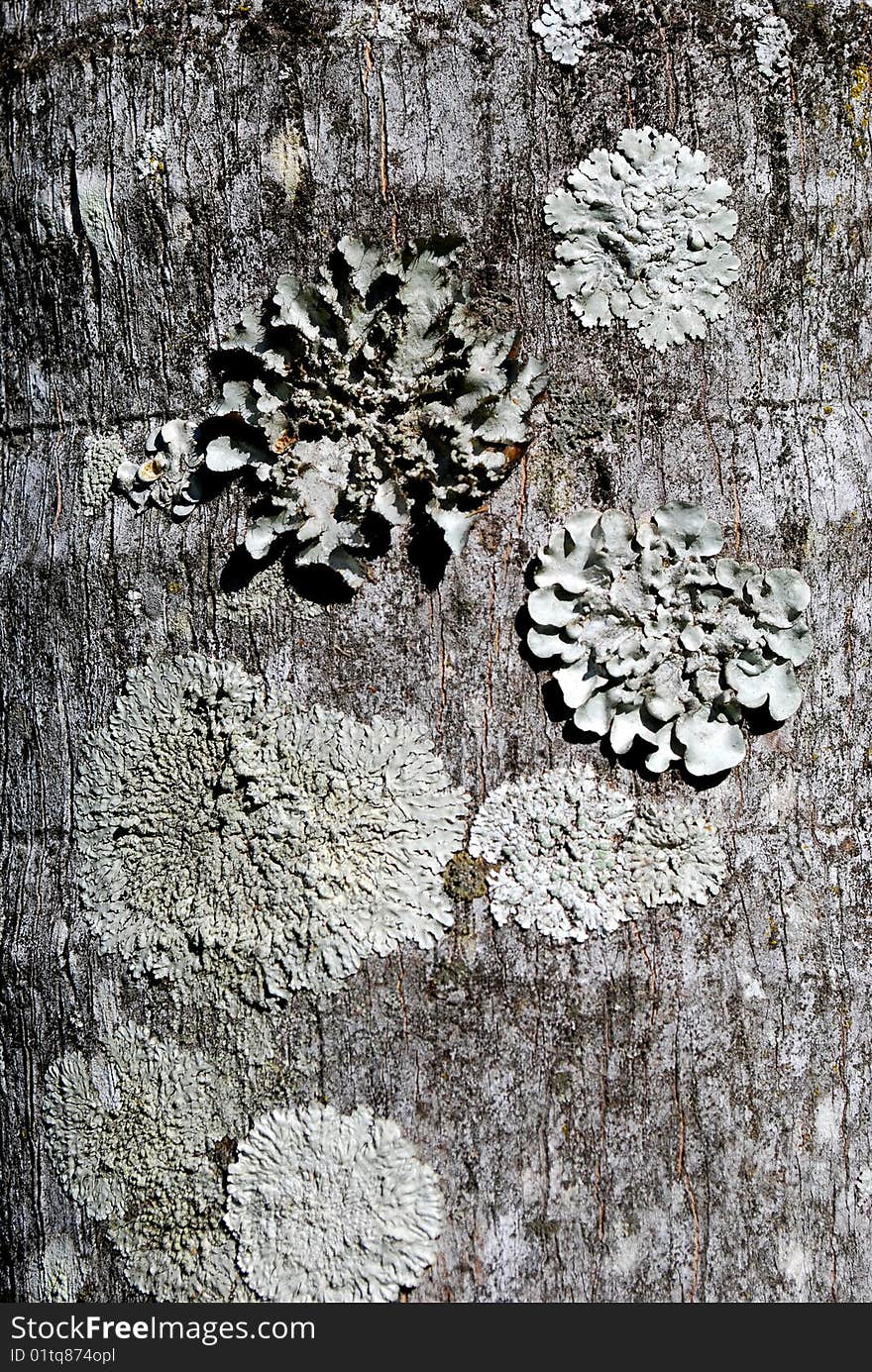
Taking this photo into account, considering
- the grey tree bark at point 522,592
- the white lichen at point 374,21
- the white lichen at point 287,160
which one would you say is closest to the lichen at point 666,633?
the grey tree bark at point 522,592

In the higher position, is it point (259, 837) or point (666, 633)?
point (666, 633)

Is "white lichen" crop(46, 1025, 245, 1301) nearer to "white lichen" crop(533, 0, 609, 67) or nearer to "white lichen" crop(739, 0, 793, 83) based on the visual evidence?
"white lichen" crop(533, 0, 609, 67)

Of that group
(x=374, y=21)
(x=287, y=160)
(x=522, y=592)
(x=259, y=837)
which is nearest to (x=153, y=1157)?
(x=259, y=837)

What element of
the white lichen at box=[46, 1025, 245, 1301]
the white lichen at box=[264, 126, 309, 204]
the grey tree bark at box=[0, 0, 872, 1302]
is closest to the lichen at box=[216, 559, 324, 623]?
the grey tree bark at box=[0, 0, 872, 1302]

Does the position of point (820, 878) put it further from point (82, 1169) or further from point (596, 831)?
point (82, 1169)

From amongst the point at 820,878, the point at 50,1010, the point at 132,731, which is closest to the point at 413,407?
the point at 132,731

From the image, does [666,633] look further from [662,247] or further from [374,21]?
[374,21]
